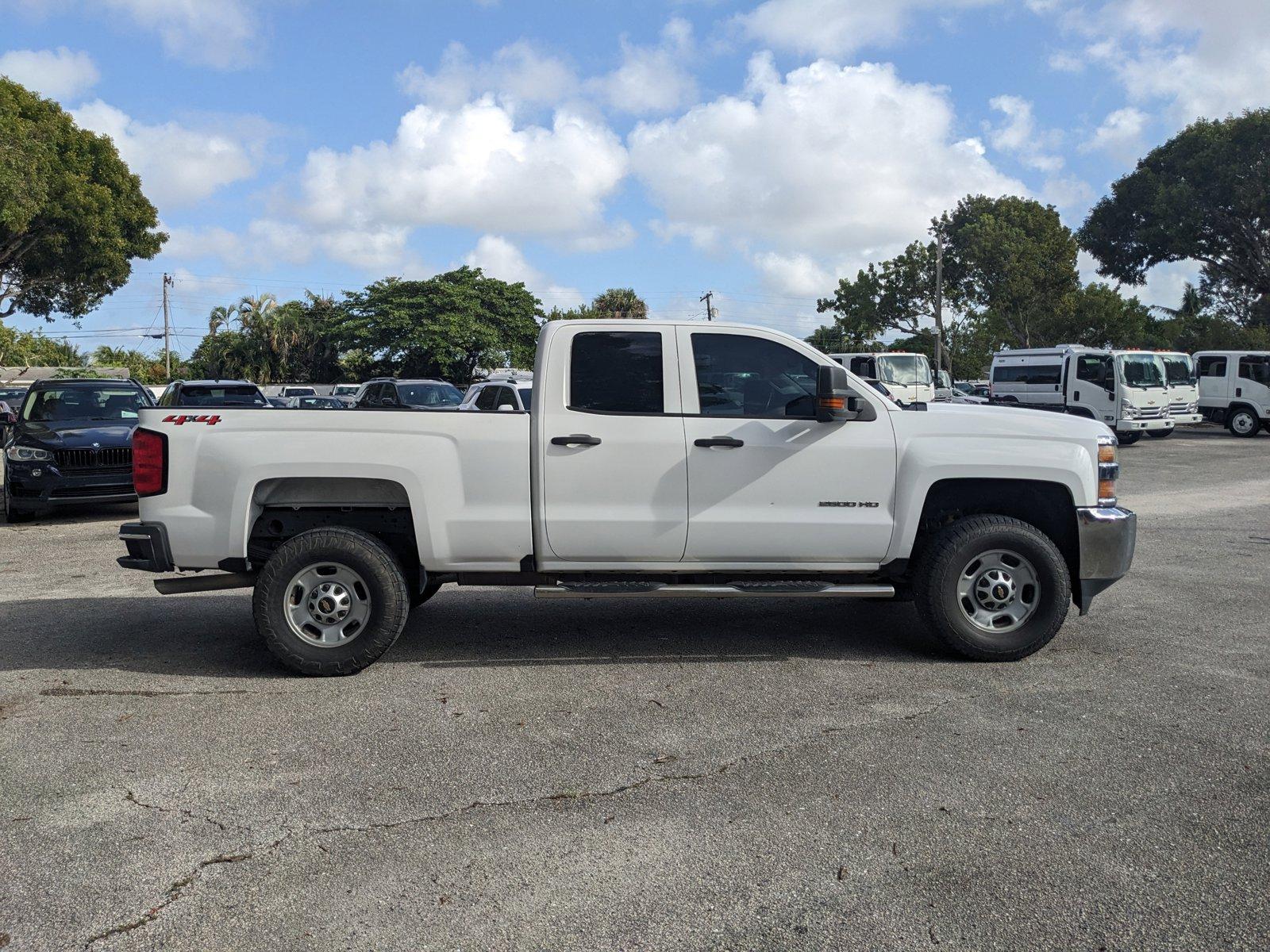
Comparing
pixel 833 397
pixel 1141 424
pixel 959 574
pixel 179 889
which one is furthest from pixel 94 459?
pixel 1141 424

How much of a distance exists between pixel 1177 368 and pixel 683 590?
84.3 feet

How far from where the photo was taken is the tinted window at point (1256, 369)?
28.2 meters

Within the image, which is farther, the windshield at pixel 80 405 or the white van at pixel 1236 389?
the white van at pixel 1236 389

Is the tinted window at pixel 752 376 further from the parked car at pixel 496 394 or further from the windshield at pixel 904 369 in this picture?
the windshield at pixel 904 369

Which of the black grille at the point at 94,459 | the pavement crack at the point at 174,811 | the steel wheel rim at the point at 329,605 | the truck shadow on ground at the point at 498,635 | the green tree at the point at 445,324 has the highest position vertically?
the green tree at the point at 445,324

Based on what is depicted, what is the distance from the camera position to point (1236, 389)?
29.0 meters

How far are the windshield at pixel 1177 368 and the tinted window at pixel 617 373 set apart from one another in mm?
24747

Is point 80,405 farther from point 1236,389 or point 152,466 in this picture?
point 1236,389

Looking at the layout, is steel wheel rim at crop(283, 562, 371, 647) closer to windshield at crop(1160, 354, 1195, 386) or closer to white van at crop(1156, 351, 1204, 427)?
white van at crop(1156, 351, 1204, 427)

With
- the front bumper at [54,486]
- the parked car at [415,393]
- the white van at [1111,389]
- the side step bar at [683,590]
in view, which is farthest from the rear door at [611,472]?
the white van at [1111,389]

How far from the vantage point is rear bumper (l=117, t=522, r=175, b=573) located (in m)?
5.90

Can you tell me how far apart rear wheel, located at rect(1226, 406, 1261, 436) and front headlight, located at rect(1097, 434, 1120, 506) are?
2631 centimetres

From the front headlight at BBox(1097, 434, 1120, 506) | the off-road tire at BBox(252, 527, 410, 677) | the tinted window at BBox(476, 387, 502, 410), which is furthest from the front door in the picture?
the tinted window at BBox(476, 387, 502, 410)

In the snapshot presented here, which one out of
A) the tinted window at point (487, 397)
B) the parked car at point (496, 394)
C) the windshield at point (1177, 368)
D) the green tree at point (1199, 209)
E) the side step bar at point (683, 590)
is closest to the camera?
the side step bar at point (683, 590)
